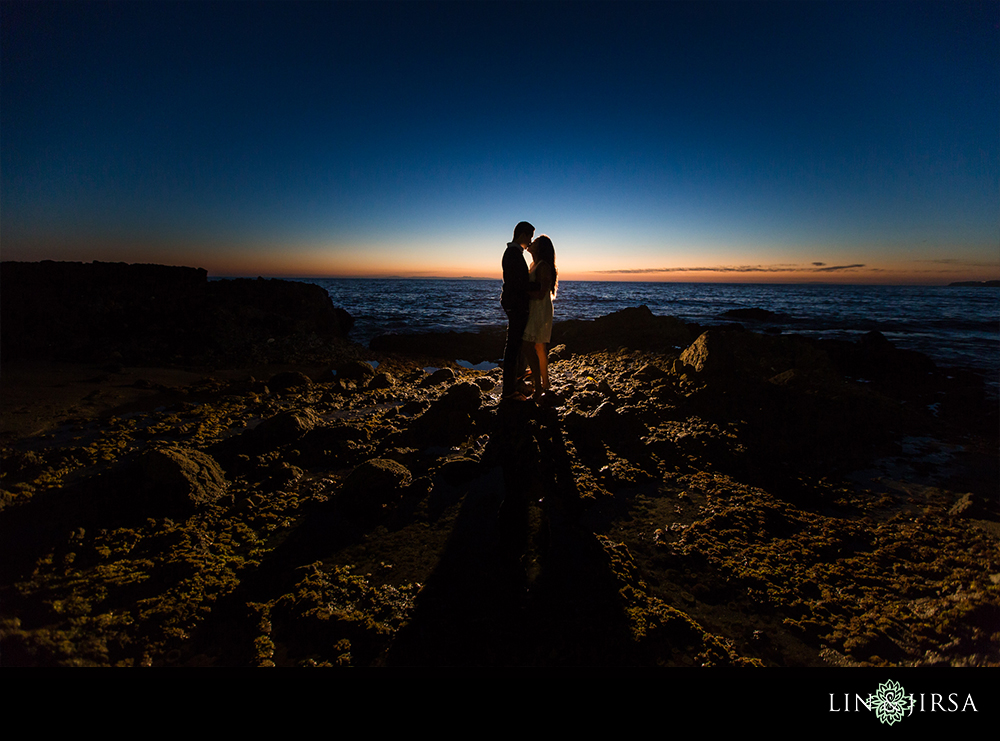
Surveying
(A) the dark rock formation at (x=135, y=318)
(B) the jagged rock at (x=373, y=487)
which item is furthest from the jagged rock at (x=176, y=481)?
(A) the dark rock formation at (x=135, y=318)

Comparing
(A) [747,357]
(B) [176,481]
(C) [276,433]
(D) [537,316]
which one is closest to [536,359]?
(D) [537,316]

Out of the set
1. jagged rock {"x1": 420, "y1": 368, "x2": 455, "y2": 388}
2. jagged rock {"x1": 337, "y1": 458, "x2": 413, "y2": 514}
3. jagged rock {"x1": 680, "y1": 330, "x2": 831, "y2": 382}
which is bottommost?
jagged rock {"x1": 337, "y1": 458, "x2": 413, "y2": 514}

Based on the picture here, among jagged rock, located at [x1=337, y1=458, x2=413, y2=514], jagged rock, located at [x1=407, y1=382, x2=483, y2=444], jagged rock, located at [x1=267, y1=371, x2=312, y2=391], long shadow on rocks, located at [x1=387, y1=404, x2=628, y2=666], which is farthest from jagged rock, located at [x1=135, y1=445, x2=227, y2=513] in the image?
jagged rock, located at [x1=267, y1=371, x2=312, y2=391]

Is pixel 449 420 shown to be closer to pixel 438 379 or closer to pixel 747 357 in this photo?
pixel 438 379

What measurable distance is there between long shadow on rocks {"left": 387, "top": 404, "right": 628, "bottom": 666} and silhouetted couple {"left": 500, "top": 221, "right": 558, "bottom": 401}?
2.13m

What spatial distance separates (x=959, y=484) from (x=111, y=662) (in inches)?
230

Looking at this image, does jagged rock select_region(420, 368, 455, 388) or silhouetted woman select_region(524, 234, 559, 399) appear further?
jagged rock select_region(420, 368, 455, 388)

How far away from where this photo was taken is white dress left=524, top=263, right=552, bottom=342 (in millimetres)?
4820

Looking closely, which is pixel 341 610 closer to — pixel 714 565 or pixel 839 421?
pixel 714 565

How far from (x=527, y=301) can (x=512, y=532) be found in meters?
3.03

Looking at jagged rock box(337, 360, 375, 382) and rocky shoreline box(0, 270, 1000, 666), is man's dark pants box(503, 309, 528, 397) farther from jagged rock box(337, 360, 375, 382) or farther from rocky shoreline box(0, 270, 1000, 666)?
jagged rock box(337, 360, 375, 382)

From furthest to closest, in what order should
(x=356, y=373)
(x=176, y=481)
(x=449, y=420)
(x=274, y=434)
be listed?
(x=356, y=373) < (x=449, y=420) < (x=274, y=434) < (x=176, y=481)

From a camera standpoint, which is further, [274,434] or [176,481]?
[274,434]

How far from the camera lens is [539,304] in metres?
4.82
